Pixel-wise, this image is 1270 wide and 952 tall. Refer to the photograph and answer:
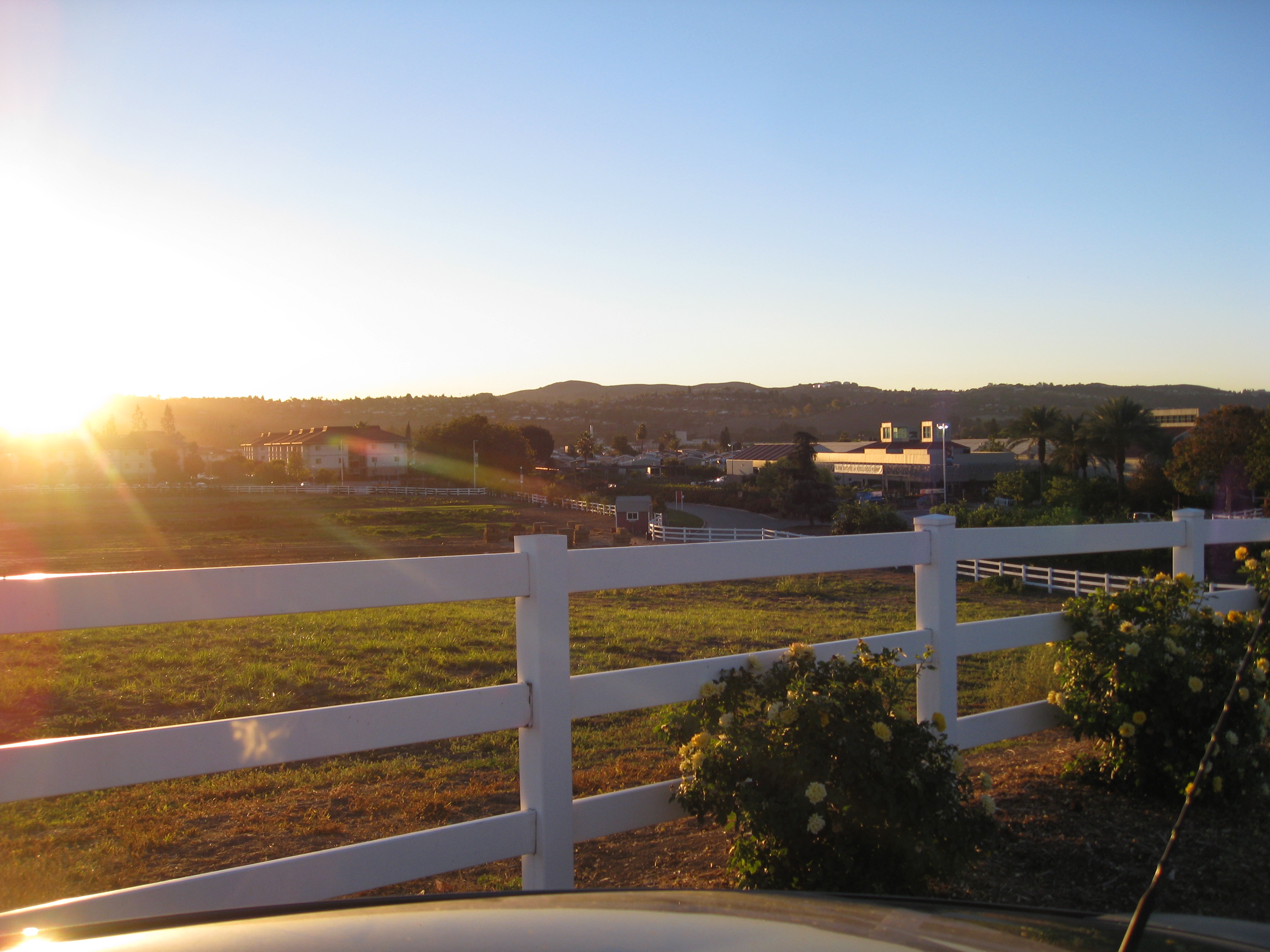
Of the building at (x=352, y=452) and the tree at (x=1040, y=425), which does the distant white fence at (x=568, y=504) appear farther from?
the building at (x=352, y=452)

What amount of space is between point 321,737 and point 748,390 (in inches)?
7414

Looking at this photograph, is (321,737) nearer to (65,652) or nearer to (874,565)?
(874,565)

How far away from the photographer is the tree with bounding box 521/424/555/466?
91.8 metres

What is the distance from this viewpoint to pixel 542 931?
4.85ft

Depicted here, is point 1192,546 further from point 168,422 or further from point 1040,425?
point 168,422

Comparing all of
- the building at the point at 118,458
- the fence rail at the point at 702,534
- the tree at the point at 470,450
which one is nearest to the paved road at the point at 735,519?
the fence rail at the point at 702,534

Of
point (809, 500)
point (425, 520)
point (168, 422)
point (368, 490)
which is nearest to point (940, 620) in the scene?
point (425, 520)

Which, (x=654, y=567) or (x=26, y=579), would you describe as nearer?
(x=26, y=579)

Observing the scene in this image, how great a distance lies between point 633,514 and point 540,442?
55.0 metres

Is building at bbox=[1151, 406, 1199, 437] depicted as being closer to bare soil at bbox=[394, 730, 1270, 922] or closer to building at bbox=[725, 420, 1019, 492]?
building at bbox=[725, 420, 1019, 492]

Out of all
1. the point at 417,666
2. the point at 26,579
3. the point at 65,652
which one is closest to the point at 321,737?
the point at 26,579

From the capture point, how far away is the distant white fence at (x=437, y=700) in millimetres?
2568

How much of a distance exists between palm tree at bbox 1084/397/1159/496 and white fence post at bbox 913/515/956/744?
153 ft

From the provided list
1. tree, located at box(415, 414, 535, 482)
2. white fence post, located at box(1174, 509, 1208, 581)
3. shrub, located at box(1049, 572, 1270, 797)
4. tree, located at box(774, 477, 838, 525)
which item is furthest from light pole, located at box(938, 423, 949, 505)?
tree, located at box(415, 414, 535, 482)
